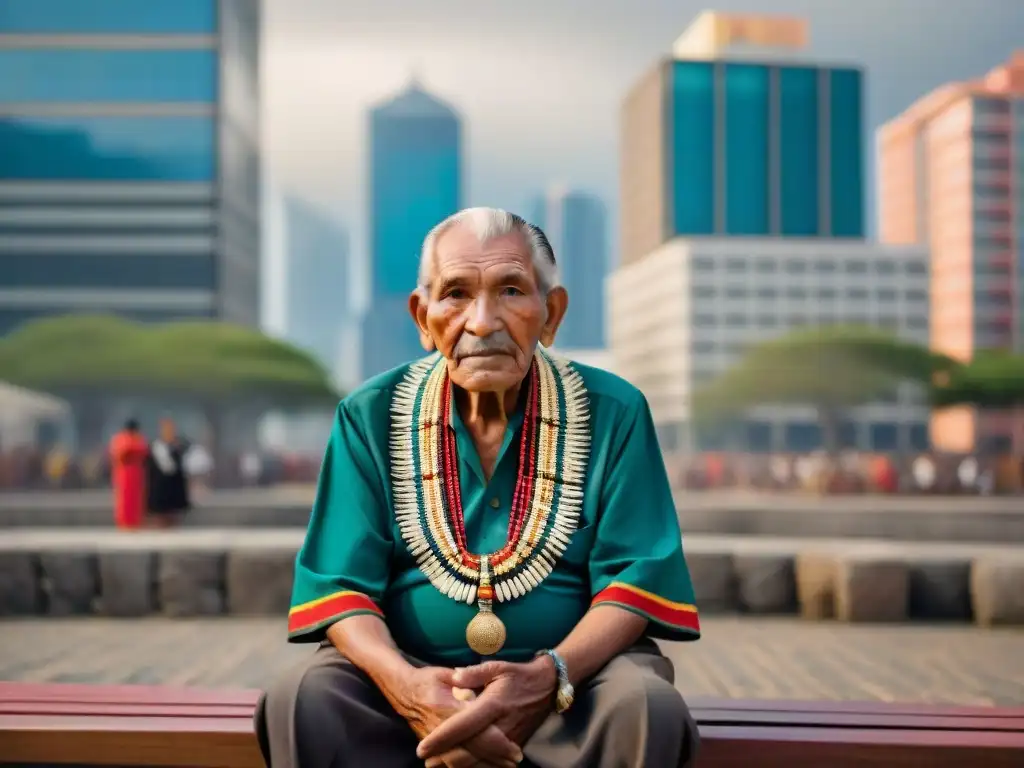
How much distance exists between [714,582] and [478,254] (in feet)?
18.3

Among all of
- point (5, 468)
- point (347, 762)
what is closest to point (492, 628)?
point (347, 762)

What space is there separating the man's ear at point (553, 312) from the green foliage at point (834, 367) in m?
62.3

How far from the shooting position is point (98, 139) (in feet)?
243

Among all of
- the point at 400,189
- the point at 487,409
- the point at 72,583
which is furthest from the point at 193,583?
the point at 400,189

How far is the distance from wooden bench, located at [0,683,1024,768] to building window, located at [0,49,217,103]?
74.7m

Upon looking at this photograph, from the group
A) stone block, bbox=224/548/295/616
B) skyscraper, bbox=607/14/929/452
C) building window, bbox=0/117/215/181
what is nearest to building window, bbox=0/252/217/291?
building window, bbox=0/117/215/181

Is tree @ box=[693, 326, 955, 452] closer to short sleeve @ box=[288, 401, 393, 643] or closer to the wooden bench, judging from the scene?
the wooden bench

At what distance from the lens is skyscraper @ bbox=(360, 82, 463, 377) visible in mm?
165000

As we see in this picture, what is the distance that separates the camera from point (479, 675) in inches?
91.6

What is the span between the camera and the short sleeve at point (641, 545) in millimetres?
2551

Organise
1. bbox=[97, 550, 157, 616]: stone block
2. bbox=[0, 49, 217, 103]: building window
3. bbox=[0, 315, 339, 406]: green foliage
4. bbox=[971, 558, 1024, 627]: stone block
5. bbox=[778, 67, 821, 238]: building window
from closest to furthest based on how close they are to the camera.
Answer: bbox=[971, 558, 1024, 627]: stone block → bbox=[97, 550, 157, 616]: stone block → bbox=[0, 315, 339, 406]: green foliage → bbox=[0, 49, 217, 103]: building window → bbox=[778, 67, 821, 238]: building window

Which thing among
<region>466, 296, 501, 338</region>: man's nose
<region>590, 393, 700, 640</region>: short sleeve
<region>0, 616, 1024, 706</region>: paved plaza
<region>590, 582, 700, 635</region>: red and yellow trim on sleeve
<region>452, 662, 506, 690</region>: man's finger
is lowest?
<region>0, 616, 1024, 706</region>: paved plaza

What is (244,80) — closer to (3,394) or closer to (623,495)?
(3,394)

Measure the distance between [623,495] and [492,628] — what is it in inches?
17.1
